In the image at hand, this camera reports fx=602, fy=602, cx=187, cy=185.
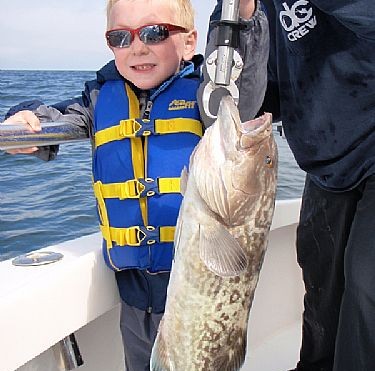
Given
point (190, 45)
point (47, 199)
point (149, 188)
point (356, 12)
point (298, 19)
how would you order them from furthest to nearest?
point (47, 199) → point (190, 45) → point (149, 188) → point (298, 19) → point (356, 12)

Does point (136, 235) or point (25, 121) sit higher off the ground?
point (25, 121)

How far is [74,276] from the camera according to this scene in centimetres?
244

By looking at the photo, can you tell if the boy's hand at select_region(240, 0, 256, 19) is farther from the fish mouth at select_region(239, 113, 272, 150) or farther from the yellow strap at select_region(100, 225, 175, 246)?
the yellow strap at select_region(100, 225, 175, 246)

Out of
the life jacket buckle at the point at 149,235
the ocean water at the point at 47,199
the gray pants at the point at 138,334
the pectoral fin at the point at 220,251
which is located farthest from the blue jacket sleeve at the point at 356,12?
the ocean water at the point at 47,199

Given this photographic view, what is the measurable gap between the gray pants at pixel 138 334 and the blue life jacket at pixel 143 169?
236mm

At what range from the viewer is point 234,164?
1940mm

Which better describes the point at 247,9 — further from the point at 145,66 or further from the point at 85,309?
the point at 85,309

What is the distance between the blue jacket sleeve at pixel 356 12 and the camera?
5.31ft

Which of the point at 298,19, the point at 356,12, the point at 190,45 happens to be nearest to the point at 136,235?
the point at 190,45

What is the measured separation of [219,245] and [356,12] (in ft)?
2.67

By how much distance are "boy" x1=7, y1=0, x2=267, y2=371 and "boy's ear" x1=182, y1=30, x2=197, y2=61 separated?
1.4 inches

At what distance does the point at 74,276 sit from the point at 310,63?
4.06 feet

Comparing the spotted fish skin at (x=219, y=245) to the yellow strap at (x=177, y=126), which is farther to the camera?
the yellow strap at (x=177, y=126)

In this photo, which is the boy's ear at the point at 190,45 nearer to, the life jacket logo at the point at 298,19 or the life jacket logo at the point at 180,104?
the life jacket logo at the point at 180,104
